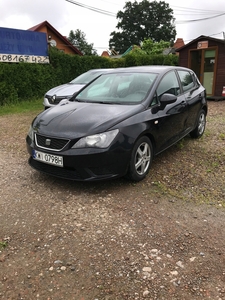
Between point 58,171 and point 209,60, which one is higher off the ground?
point 209,60

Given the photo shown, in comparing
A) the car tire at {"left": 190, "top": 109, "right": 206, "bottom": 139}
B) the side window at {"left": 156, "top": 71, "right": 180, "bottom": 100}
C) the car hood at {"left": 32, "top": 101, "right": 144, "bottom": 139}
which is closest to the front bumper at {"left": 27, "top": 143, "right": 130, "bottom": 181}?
the car hood at {"left": 32, "top": 101, "right": 144, "bottom": 139}

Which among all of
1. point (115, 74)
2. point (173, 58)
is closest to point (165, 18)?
point (173, 58)

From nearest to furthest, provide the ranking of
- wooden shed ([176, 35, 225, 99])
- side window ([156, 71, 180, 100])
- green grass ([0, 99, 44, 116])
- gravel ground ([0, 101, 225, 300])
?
gravel ground ([0, 101, 225, 300]) → side window ([156, 71, 180, 100]) → green grass ([0, 99, 44, 116]) → wooden shed ([176, 35, 225, 99])

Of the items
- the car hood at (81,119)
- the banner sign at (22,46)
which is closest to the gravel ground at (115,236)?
the car hood at (81,119)

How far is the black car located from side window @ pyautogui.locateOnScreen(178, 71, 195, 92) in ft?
0.83

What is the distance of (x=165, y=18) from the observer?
59812 millimetres

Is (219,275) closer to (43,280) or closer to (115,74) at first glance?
(43,280)

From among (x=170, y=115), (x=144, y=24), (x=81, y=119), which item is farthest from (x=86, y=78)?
(x=144, y=24)

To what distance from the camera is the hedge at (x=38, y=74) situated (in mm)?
10555

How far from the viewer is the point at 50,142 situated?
3.45 m

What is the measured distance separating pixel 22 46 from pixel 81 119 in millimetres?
8744

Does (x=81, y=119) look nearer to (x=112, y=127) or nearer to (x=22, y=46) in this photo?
(x=112, y=127)

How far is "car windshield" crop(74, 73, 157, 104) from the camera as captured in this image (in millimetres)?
4098

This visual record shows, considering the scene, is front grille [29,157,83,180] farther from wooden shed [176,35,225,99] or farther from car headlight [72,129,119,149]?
wooden shed [176,35,225,99]
